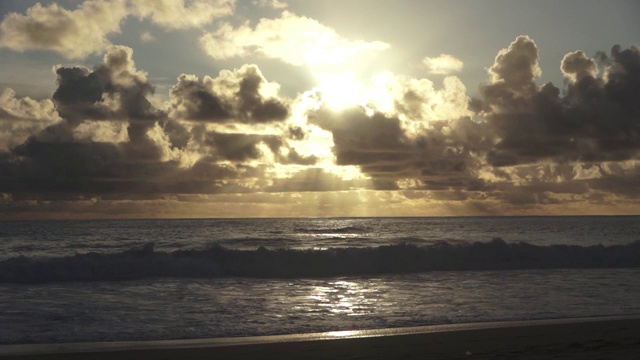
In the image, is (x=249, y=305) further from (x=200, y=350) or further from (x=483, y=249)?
(x=483, y=249)

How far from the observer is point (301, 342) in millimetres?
13156

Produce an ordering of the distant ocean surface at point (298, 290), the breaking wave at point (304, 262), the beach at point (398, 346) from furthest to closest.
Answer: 1. the breaking wave at point (304, 262)
2. the distant ocean surface at point (298, 290)
3. the beach at point (398, 346)

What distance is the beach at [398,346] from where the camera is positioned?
38.3ft

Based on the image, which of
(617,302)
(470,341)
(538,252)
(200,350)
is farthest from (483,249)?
(200,350)

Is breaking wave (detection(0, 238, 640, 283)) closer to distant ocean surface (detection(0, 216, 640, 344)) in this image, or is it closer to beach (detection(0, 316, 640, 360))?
distant ocean surface (detection(0, 216, 640, 344))

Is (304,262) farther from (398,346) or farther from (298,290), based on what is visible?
(398,346)

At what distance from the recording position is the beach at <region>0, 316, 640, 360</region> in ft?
38.3

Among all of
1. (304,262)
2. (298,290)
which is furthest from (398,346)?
(304,262)

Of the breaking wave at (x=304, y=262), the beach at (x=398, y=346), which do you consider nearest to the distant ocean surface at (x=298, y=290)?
the breaking wave at (x=304, y=262)

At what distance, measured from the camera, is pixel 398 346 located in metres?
12.5

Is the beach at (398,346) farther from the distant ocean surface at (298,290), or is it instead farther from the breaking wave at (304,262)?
the breaking wave at (304,262)

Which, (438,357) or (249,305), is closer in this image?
(438,357)

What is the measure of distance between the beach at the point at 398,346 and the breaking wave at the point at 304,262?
1478 centimetres

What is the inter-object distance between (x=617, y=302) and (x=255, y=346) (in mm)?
12282
